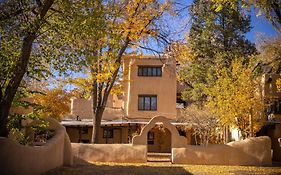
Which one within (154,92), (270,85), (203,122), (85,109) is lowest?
(203,122)

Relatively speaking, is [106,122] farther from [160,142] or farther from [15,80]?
[15,80]

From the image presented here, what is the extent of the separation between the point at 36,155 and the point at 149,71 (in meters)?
23.9

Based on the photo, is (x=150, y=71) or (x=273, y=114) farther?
(x=150, y=71)

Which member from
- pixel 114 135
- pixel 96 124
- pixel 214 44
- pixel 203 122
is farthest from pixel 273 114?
pixel 96 124

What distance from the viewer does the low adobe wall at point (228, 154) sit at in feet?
73.9

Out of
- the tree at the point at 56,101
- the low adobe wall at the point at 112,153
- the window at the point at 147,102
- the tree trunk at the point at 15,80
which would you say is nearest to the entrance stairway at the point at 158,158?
the low adobe wall at the point at 112,153

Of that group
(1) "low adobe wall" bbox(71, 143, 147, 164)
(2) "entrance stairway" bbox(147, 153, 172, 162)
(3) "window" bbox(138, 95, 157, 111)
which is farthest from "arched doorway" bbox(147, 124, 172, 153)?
(1) "low adobe wall" bbox(71, 143, 147, 164)

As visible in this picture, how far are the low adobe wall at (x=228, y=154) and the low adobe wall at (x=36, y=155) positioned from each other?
24.7 feet

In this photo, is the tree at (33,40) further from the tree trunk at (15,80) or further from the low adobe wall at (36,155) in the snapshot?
the low adobe wall at (36,155)

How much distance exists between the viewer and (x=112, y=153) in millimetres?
22891

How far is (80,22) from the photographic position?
12.8 meters

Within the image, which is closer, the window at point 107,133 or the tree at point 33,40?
the tree at point 33,40

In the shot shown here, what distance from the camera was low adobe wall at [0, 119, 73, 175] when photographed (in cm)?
1169

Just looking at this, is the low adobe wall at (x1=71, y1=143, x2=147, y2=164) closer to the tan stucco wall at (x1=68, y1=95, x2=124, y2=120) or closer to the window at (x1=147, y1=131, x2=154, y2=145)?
the window at (x1=147, y1=131, x2=154, y2=145)
